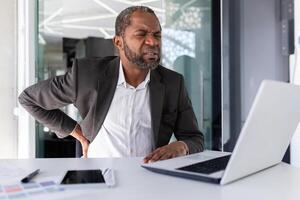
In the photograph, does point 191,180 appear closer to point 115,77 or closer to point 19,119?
point 115,77

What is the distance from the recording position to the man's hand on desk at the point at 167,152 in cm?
110

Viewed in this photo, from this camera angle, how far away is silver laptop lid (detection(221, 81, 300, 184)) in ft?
2.36

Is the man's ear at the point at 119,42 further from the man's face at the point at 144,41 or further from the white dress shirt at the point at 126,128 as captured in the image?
the white dress shirt at the point at 126,128

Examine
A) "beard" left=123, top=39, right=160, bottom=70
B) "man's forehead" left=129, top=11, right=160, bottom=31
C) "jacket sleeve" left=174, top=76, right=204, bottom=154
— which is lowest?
"jacket sleeve" left=174, top=76, right=204, bottom=154

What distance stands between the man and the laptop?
0.51 m

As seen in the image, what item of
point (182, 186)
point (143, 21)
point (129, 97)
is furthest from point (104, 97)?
point (182, 186)

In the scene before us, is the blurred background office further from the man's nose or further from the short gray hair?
the man's nose

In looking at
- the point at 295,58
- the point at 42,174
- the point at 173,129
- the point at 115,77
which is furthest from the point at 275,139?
the point at 295,58

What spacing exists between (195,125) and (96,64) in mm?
538

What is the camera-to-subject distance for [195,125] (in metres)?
1.59

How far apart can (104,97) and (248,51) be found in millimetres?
1575

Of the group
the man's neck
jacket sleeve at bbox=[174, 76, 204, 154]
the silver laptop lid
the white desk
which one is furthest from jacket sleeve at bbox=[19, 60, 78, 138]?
the silver laptop lid

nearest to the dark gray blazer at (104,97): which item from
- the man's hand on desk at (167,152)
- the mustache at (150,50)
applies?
the mustache at (150,50)

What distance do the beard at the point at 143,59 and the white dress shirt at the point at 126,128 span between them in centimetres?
11
